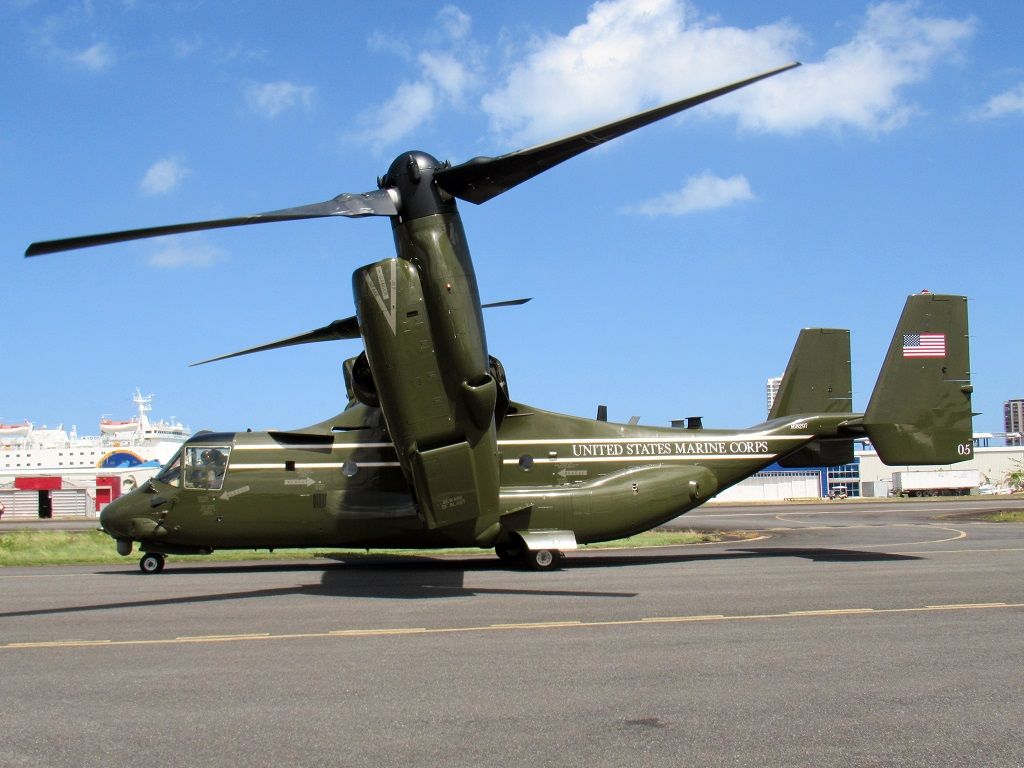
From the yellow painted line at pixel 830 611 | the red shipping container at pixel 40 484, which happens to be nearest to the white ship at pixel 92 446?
the red shipping container at pixel 40 484

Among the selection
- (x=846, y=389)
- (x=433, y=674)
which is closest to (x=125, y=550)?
(x=433, y=674)

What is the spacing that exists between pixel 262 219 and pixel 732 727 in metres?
9.27

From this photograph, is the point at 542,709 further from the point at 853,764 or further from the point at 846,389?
the point at 846,389

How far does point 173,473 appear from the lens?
18328 millimetres

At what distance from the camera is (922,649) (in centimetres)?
858

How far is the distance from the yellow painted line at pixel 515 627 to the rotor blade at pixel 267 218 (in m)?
4.57

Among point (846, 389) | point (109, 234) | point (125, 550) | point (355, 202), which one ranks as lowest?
point (125, 550)

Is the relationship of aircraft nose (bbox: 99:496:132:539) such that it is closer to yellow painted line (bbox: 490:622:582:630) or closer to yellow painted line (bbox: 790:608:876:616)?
yellow painted line (bbox: 490:622:582:630)

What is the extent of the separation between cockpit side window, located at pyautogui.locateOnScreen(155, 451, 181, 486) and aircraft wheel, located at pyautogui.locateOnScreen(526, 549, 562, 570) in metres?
7.43

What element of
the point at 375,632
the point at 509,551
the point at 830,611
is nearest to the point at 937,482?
the point at 509,551

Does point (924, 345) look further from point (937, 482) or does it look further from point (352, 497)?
point (937, 482)

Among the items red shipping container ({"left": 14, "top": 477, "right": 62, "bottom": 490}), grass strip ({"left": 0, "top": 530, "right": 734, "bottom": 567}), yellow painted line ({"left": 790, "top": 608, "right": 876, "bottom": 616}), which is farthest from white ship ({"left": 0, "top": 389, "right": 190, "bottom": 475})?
yellow painted line ({"left": 790, "top": 608, "right": 876, "bottom": 616})

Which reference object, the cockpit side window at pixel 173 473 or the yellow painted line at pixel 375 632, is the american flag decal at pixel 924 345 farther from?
the cockpit side window at pixel 173 473

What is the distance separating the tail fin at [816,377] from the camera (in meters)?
22.7
